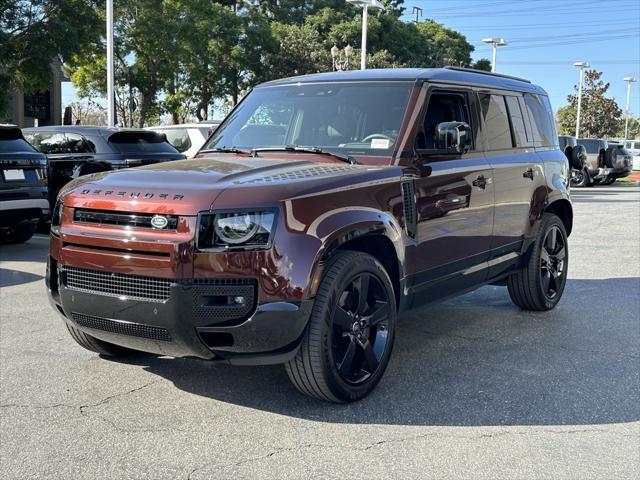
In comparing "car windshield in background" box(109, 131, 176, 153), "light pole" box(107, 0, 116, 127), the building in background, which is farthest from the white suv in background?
the building in background

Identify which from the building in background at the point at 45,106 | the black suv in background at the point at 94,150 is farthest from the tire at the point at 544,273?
the building in background at the point at 45,106

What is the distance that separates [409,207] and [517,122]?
82.0 inches

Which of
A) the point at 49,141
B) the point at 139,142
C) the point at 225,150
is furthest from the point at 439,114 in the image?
the point at 49,141

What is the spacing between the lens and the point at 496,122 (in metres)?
5.64

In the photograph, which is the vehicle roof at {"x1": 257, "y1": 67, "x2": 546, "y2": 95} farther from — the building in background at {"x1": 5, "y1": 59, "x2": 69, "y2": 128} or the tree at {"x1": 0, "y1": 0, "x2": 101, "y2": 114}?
the building in background at {"x1": 5, "y1": 59, "x2": 69, "y2": 128}

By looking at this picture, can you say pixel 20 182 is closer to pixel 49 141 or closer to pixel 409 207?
pixel 49 141

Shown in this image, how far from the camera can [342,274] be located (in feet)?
12.6

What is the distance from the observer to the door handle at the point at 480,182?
16.8 ft

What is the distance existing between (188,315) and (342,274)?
0.86m

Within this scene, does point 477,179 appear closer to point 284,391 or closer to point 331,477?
point 284,391

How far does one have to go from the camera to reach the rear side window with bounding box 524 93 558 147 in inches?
248

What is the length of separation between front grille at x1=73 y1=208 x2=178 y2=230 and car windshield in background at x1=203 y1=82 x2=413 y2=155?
1.49 meters

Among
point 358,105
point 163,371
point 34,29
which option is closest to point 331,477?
point 163,371

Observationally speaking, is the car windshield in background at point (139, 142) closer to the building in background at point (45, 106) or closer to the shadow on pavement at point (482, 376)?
the shadow on pavement at point (482, 376)
